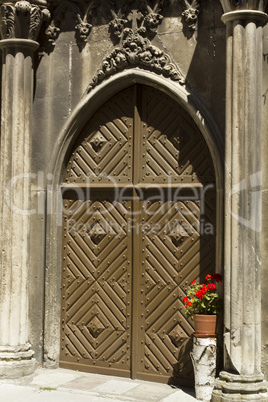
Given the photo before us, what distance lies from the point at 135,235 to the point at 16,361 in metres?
1.94

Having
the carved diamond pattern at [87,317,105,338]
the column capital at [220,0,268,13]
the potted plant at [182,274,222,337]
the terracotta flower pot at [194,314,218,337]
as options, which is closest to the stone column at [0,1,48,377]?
the carved diamond pattern at [87,317,105,338]

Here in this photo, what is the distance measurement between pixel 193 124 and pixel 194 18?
1.13m

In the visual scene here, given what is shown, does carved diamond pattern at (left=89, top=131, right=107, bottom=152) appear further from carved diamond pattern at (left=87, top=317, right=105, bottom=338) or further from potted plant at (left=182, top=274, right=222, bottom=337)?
potted plant at (left=182, top=274, right=222, bottom=337)

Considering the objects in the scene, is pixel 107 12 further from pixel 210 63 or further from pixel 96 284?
pixel 96 284

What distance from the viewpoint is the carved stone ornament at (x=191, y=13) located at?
7.49 m

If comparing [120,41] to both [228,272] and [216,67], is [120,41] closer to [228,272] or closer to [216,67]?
[216,67]

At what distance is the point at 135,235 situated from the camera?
7918 millimetres

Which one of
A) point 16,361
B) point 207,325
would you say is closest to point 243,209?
point 207,325

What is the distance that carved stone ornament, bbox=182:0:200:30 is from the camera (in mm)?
7488

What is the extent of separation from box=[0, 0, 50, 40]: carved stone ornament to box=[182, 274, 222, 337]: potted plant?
3.52 m

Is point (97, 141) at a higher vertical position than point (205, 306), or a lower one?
higher

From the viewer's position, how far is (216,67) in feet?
24.2

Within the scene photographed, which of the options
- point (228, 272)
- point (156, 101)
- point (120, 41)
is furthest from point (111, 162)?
point (228, 272)

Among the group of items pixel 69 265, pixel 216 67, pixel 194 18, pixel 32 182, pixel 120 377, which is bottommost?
pixel 120 377
